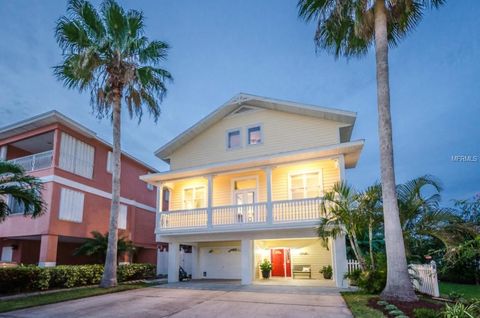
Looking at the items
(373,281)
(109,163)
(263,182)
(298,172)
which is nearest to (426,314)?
(373,281)

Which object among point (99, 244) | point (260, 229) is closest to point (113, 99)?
point (99, 244)

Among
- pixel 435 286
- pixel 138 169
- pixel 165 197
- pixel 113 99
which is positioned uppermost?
pixel 113 99

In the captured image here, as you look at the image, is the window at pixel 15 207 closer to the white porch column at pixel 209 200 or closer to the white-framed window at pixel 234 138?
the white porch column at pixel 209 200

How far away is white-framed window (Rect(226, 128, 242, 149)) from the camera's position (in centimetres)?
1706

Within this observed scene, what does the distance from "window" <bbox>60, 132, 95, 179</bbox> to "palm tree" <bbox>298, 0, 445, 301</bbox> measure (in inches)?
547

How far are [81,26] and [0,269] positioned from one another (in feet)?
33.7

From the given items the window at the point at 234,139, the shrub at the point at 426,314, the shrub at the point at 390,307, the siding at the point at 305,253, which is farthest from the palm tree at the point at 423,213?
the window at the point at 234,139

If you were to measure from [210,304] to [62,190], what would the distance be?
1160 centimetres

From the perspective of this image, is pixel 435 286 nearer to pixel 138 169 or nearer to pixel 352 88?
pixel 138 169

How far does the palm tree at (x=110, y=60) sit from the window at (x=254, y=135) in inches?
209

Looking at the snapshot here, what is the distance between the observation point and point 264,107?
661 inches

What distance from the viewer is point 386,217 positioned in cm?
925

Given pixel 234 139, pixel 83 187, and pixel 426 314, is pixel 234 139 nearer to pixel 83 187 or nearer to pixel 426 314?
pixel 83 187

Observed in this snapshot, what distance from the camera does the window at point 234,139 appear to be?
56.0ft
